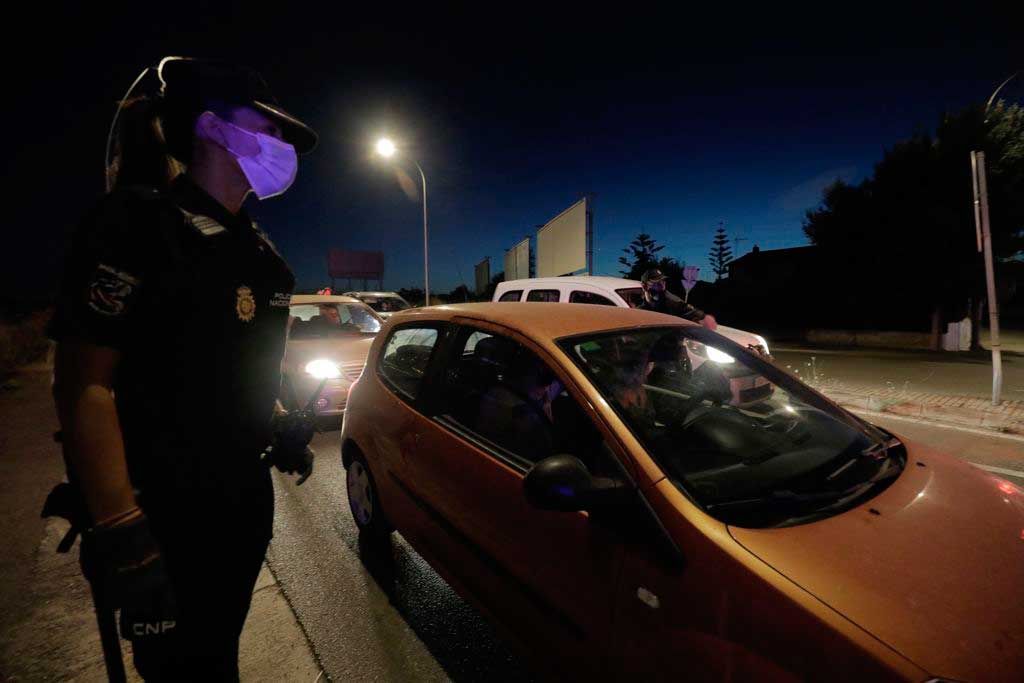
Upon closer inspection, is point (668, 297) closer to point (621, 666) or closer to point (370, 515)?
point (370, 515)

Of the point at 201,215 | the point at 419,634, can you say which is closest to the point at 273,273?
the point at 201,215

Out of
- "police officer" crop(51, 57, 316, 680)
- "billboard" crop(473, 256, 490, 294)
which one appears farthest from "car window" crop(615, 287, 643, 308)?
"billboard" crop(473, 256, 490, 294)

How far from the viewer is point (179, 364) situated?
1067mm

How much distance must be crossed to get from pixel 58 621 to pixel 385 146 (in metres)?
14.5

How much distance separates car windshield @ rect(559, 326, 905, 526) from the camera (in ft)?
4.72

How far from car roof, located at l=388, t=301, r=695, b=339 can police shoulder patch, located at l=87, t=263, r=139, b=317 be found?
1332mm

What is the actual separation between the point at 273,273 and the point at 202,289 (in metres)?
0.31

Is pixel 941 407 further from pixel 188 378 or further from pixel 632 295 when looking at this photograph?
pixel 188 378

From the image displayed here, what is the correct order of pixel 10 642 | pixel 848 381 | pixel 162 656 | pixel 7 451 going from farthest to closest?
1. pixel 848 381
2. pixel 7 451
3. pixel 10 642
4. pixel 162 656

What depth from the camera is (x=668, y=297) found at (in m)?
6.33

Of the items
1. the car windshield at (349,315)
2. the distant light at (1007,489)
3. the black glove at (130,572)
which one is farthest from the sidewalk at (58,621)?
the distant light at (1007,489)

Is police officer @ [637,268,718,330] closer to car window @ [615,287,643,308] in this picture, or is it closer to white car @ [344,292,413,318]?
car window @ [615,287,643,308]

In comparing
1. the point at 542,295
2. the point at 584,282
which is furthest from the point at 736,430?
the point at 542,295

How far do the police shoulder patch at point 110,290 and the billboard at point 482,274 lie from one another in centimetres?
2537
